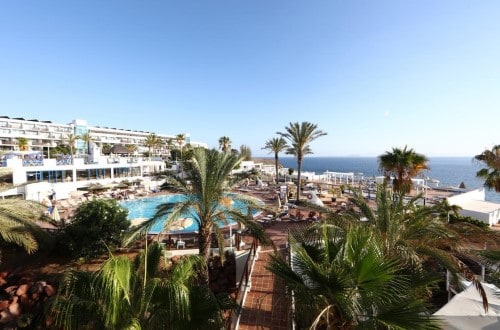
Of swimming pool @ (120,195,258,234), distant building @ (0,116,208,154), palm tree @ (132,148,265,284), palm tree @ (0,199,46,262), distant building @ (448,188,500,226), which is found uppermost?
distant building @ (0,116,208,154)

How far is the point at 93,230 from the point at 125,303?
345 inches

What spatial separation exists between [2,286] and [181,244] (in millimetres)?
6860

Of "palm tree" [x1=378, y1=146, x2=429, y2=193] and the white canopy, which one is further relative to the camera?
"palm tree" [x1=378, y1=146, x2=429, y2=193]

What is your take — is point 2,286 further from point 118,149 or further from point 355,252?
point 118,149

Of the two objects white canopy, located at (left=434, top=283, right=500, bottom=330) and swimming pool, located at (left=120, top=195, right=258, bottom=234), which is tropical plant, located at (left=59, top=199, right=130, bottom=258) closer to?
swimming pool, located at (left=120, top=195, right=258, bottom=234)

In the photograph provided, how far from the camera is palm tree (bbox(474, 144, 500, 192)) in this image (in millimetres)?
13012

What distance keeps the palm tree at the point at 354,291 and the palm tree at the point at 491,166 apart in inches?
538

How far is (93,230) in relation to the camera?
35.6 ft

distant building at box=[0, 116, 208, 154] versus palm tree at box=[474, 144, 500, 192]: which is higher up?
distant building at box=[0, 116, 208, 154]

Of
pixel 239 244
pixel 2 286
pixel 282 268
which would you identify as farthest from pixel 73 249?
pixel 282 268

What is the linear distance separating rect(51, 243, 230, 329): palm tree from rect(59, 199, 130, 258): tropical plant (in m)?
7.92

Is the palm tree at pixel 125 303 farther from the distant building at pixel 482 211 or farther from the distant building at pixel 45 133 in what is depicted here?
the distant building at pixel 45 133

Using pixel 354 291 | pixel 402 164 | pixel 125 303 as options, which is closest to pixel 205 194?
pixel 125 303

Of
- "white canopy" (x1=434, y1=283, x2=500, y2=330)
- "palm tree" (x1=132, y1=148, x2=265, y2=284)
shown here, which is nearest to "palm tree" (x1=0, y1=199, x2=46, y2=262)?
"palm tree" (x1=132, y1=148, x2=265, y2=284)
